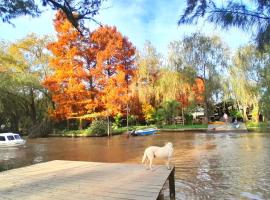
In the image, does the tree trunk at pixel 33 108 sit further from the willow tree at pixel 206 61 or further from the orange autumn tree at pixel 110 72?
the willow tree at pixel 206 61

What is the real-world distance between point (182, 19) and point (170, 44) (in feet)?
106

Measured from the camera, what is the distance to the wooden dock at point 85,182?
6460mm

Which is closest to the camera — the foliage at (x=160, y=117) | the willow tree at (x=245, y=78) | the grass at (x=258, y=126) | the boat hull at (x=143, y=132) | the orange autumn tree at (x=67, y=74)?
the grass at (x=258, y=126)

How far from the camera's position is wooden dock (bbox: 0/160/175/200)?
6460 mm

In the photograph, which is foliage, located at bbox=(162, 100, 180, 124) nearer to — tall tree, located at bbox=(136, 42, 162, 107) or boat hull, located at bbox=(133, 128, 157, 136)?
tall tree, located at bbox=(136, 42, 162, 107)

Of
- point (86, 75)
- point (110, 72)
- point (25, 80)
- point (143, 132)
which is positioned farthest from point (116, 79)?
point (25, 80)

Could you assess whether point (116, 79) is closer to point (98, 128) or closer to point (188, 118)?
point (98, 128)

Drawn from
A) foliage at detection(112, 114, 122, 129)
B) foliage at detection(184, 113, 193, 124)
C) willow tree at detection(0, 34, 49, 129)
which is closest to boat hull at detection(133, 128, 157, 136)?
foliage at detection(112, 114, 122, 129)

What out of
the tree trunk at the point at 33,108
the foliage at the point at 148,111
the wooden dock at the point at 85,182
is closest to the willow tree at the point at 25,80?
the tree trunk at the point at 33,108

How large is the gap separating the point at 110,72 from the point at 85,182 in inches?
1186

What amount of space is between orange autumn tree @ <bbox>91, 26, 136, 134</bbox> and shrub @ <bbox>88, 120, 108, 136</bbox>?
3.41 feet

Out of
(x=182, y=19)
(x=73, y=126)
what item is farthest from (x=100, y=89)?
(x=182, y=19)

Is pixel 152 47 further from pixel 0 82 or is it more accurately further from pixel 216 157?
pixel 216 157

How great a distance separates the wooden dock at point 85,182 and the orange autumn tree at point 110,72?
25.8m
